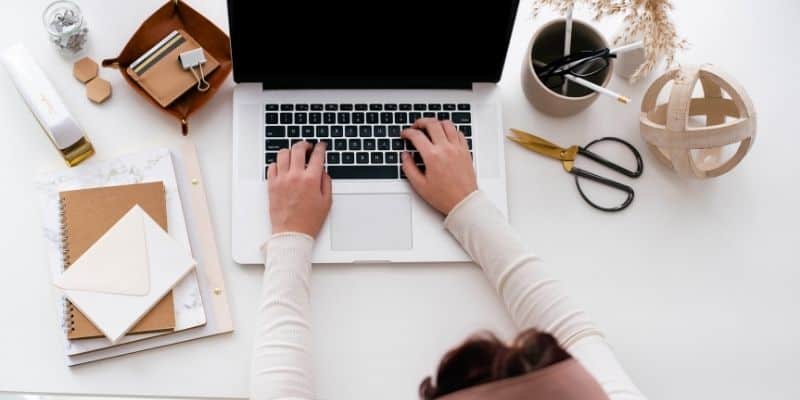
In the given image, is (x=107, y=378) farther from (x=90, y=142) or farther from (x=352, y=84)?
(x=352, y=84)

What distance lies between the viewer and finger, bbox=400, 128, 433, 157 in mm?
915

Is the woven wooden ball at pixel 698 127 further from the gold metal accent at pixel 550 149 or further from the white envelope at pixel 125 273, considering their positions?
the white envelope at pixel 125 273

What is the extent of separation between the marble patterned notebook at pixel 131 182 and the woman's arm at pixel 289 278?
9 cm

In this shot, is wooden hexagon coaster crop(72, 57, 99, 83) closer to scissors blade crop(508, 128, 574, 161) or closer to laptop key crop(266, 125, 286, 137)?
laptop key crop(266, 125, 286, 137)

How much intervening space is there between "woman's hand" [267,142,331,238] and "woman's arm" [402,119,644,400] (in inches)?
4.4

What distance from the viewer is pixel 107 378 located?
834 mm

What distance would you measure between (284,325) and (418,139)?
0.29 m

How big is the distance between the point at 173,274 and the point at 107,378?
14cm

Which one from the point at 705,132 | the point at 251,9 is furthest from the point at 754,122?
the point at 251,9

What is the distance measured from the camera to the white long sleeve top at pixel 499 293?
81 cm

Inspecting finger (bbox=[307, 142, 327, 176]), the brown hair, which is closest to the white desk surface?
finger (bbox=[307, 142, 327, 176])

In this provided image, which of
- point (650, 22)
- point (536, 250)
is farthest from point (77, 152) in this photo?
point (650, 22)

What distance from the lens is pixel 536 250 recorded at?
3.02 feet

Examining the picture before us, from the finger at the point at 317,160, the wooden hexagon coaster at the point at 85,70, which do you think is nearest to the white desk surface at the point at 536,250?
the wooden hexagon coaster at the point at 85,70
